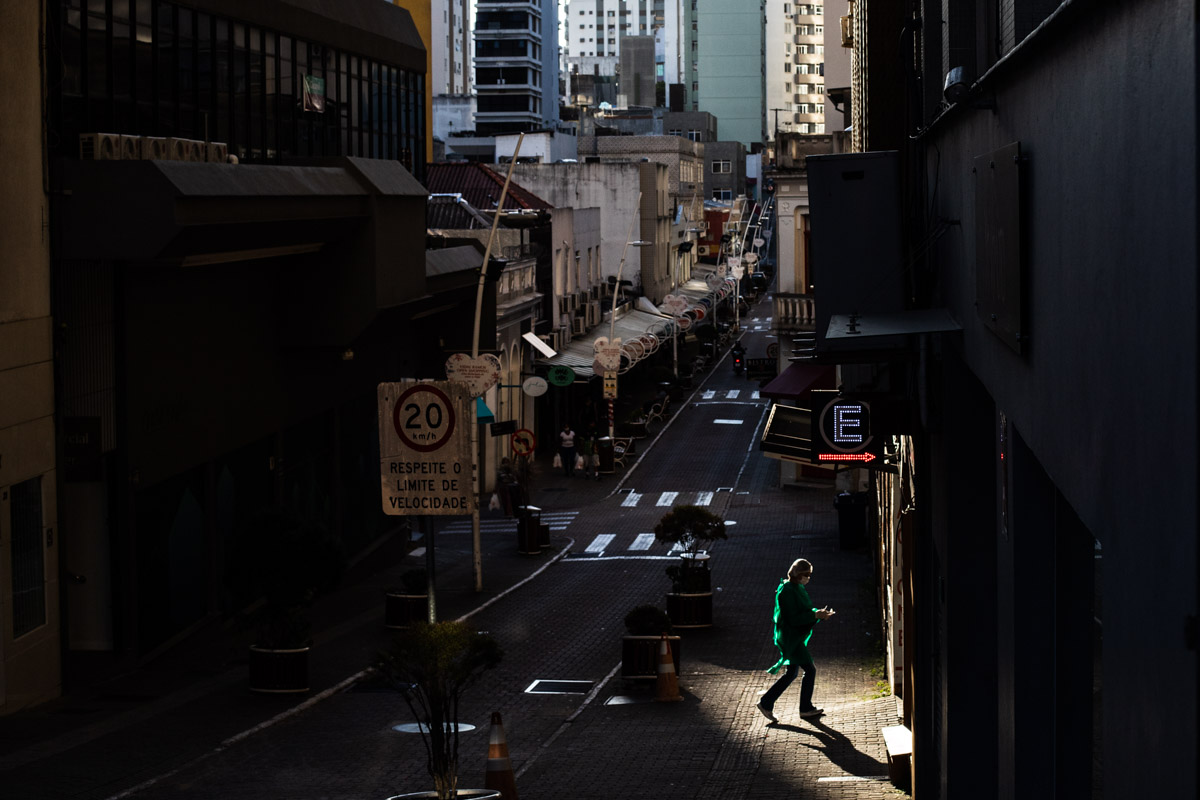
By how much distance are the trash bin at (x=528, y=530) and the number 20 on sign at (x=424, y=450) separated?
15497mm

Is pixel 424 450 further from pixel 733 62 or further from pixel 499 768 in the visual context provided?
pixel 733 62

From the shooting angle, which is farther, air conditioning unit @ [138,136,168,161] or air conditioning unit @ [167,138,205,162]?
air conditioning unit @ [167,138,205,162]

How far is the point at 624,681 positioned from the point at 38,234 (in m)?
8.62

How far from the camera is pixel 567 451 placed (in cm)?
4944

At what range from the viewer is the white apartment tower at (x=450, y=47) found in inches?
6850

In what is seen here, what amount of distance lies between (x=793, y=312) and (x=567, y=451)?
8.40 m

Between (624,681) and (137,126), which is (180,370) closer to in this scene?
(137,126)

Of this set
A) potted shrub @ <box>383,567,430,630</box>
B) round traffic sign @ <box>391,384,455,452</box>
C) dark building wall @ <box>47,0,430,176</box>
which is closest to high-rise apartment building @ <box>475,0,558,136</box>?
dark building wall @ <box>47,0,430,176</box>

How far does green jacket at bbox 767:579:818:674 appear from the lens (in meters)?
17.8

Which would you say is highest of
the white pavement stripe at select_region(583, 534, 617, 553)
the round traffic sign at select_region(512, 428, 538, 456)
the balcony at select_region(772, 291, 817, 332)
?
the balcony at select_region(772, 291, 817, 332)

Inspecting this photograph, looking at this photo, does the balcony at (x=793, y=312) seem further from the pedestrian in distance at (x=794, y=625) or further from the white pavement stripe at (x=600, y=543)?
the pedestrian in distance at (x=794, y=625)

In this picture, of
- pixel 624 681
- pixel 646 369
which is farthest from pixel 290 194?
pixel 646 369

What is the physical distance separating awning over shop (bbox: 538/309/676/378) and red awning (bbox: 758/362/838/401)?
29.5m

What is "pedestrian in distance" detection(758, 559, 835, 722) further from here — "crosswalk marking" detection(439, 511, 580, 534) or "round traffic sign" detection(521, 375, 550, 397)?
"round traffic sign" detection(521, 375, 550, 397)
